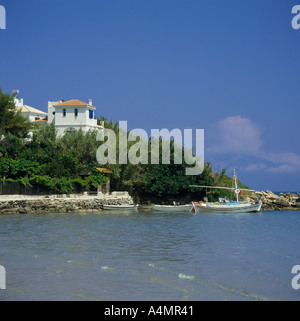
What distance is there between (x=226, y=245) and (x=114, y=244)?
6.17 meters

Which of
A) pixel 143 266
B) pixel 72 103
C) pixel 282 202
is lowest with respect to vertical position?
pixel 143 266

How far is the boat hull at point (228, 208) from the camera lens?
53.6 meters

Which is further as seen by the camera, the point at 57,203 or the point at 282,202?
the point at 282,202

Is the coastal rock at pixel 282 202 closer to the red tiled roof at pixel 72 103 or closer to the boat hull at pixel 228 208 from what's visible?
the boat hull at pixel 228 208

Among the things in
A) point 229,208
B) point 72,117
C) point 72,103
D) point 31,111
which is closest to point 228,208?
point 229,208

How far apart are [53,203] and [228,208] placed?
2283 centimetres

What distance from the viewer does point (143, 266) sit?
1608 cm

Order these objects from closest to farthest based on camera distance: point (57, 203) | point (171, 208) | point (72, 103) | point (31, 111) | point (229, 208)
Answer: point (57, 203)
point (171, 208)
point (229, 208)
point (72, 103)
point (31, 111)

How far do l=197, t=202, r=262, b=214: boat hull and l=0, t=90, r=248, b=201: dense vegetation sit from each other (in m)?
6.00

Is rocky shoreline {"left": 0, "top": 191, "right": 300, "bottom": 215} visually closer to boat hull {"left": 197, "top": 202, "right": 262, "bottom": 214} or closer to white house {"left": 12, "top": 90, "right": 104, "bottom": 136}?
boat hull {"left": 197, "top": 202, "right": 262, "bottom": 214}

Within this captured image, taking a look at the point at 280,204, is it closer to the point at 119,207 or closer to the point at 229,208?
the point at 229,208

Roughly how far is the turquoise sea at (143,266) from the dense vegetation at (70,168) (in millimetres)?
20573
